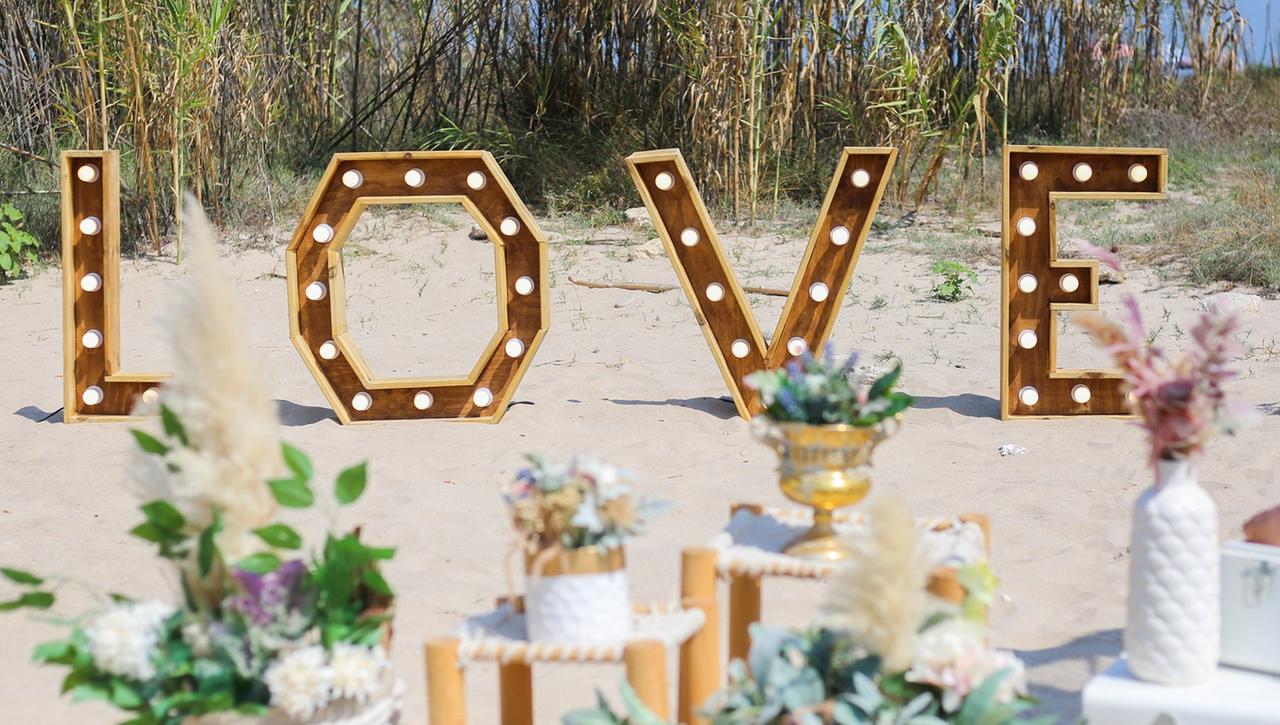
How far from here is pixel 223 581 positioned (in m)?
2.00

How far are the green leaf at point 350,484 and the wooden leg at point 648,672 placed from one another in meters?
0.48

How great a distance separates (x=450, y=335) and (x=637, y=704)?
496cm

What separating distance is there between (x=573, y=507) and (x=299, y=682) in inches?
18.3

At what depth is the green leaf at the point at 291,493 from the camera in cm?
195

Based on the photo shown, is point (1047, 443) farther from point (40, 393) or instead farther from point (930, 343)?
point (40, 393)

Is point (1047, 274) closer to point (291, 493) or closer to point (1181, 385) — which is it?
point (1181, 385)

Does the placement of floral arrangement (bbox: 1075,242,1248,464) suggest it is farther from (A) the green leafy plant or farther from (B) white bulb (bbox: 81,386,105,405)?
(A) the green leafy plant

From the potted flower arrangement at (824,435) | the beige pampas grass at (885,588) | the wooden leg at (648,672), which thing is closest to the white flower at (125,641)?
the wooden leg at (648,672)

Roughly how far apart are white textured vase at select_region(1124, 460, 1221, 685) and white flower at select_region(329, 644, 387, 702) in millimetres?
1224

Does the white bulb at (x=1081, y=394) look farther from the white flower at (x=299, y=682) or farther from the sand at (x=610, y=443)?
the white flower at (x=299, y=682)

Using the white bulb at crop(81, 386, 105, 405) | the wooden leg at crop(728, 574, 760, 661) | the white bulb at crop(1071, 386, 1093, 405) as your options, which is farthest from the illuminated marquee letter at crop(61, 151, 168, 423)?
the white bulb at crop(1071, 386, 1093, 405)

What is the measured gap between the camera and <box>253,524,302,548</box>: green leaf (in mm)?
1947

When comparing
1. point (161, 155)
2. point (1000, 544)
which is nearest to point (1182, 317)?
point (1000, 544)

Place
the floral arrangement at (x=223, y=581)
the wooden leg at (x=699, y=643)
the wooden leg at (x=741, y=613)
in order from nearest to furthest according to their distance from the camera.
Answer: the floral arrangement at (x=223, y=581)
the wooden leg at (x=699, y=643)
the wooden leg at (x=741, y=613)
